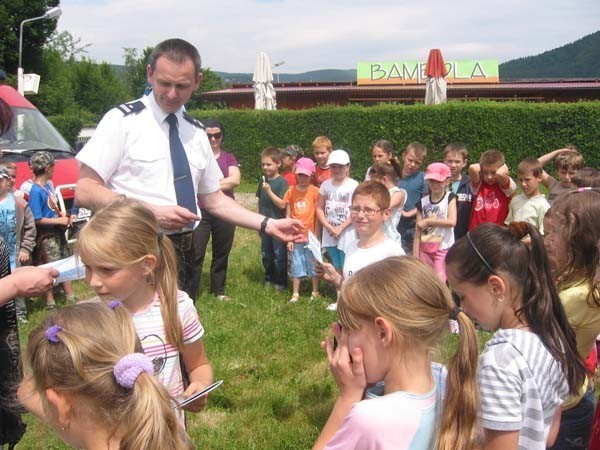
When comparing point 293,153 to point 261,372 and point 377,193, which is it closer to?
point 261,372

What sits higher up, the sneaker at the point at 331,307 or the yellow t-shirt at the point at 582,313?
the yellow t-shirt at the point at 582,313

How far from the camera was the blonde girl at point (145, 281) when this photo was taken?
2404 millimetres

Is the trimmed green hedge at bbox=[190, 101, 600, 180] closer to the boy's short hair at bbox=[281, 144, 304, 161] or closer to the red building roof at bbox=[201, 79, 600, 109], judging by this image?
the boy's short hair at bbox=[281, 144, 304, 161]

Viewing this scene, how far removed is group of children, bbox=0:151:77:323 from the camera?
6277 mm

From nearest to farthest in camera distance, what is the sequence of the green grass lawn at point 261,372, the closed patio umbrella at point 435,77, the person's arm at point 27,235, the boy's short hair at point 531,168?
the green grass lawn at point 261,372 → the boy's short hair at point 531,168 → the person's arm at point 27,235 → the closed patio umbrella at point 435,77

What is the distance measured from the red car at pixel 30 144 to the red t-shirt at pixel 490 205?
4855mm

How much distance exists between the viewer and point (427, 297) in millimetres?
1914

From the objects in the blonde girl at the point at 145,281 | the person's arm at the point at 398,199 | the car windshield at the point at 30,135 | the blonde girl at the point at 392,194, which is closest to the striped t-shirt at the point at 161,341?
the blonde girl at the point at 145,281

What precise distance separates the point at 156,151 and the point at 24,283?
3.72 feet

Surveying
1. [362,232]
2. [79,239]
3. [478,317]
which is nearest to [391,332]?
[478,317]

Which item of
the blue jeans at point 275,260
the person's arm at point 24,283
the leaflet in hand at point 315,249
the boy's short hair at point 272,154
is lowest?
the blue jeans at point 275,260

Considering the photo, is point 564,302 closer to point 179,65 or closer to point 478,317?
point 478,317

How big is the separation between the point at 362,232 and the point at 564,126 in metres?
13.8

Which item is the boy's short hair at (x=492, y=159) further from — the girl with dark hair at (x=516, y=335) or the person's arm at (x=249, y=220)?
the girl with dark hair at (x=516, y=335)
